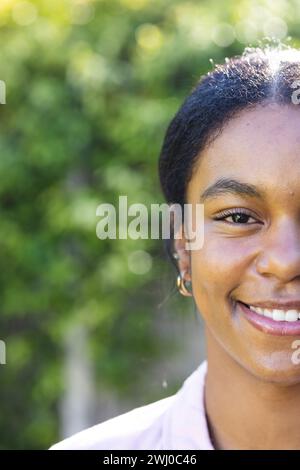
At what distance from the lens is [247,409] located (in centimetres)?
188

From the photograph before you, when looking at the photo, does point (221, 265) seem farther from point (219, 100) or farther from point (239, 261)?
point (219, 100)

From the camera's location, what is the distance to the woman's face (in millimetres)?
1695

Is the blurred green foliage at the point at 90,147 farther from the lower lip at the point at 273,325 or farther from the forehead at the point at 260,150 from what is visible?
the lower lip at the point at 273,325

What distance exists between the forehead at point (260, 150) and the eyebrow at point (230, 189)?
1 cm

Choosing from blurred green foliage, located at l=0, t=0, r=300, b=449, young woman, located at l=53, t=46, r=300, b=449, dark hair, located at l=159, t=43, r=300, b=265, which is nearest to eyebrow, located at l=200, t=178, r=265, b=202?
young woman, located at l=53, t=46, r=300, b=449

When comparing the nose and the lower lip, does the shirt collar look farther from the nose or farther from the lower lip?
the nose

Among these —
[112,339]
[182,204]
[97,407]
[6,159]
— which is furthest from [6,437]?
[182,204]

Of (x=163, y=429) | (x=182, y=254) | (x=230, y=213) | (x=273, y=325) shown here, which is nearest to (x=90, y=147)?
(x=182, y=254)

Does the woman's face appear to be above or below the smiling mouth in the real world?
above

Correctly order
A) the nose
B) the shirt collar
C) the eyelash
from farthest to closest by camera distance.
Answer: the shirt collar, the eyelash, the nose

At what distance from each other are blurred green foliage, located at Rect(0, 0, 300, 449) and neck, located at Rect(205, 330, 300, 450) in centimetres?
228

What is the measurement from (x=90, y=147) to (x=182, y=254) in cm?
267

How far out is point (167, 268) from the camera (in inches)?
93.2

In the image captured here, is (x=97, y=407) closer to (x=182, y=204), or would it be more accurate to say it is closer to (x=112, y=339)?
(x=112, y=339)
